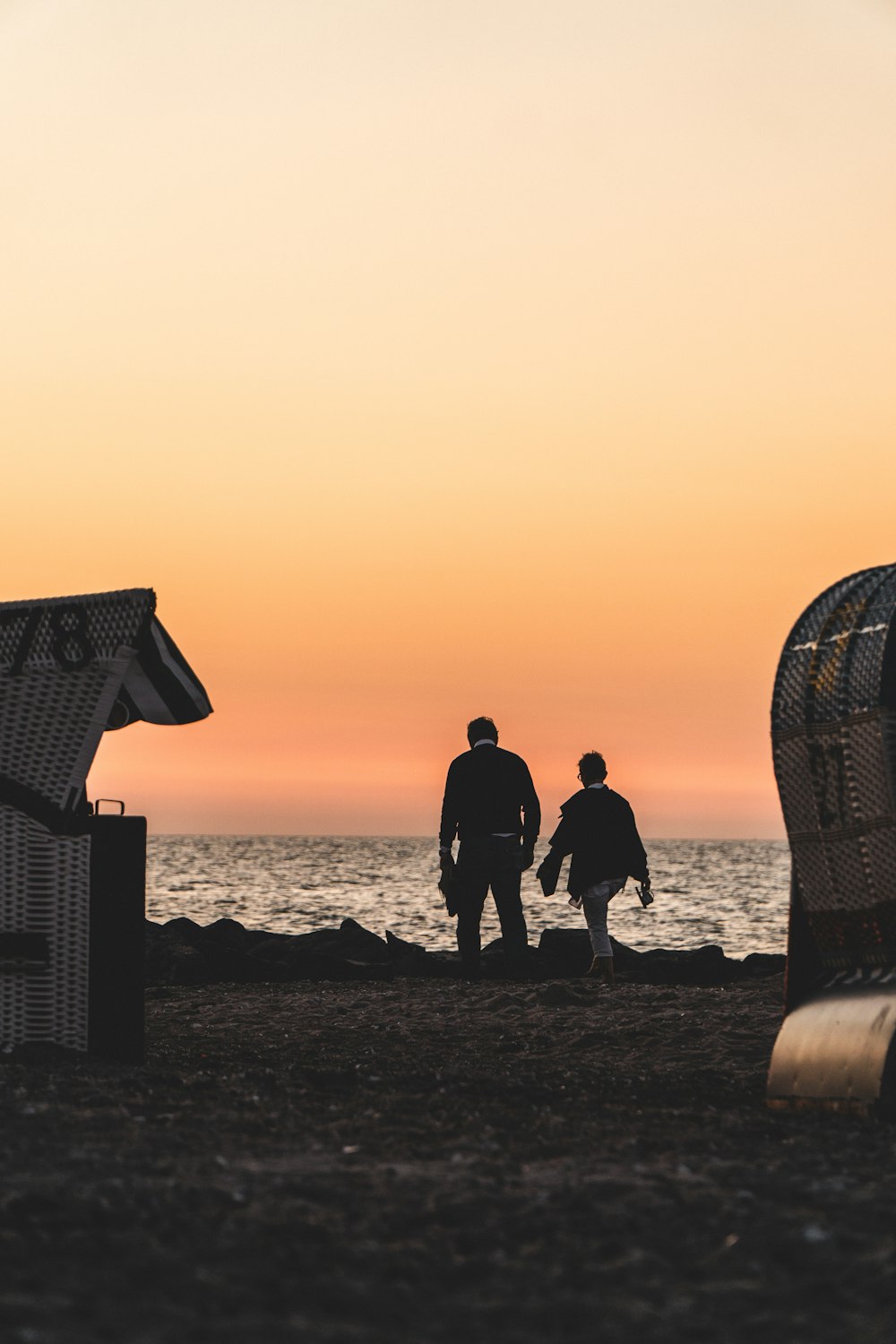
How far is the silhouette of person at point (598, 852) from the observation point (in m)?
13.3

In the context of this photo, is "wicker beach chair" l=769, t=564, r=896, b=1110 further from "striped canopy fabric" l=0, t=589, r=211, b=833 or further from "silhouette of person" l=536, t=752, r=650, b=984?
"silhouette of person" l=536, t=752, r=650, b=984

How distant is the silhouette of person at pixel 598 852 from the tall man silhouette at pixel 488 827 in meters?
0.31

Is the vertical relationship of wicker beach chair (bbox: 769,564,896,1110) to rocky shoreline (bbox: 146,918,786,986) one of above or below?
above

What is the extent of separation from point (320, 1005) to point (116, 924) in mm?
3795

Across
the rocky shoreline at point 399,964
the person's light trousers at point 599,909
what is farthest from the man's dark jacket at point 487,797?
the rocky shoreline at point 399,964

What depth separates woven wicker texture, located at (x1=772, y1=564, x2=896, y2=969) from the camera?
7359mm

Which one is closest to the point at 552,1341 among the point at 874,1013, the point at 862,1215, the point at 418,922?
the point at 862,1215

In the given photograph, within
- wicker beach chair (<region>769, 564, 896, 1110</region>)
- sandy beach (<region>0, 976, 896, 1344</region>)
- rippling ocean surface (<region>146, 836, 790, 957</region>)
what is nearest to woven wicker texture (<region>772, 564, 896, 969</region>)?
wicker beach chair (<region>769, 564, 896, 1110</region>)

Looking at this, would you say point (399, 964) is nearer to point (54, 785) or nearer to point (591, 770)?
point (591, 770)

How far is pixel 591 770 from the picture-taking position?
45.4 ft

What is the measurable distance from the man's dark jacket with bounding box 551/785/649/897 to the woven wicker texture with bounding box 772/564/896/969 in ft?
17.6

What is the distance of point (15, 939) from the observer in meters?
8.35

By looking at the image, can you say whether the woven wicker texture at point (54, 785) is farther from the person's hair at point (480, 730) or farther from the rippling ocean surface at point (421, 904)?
the rippling ocean surface at point (421, 904)

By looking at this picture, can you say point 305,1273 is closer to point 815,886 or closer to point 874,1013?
point 874,1013
